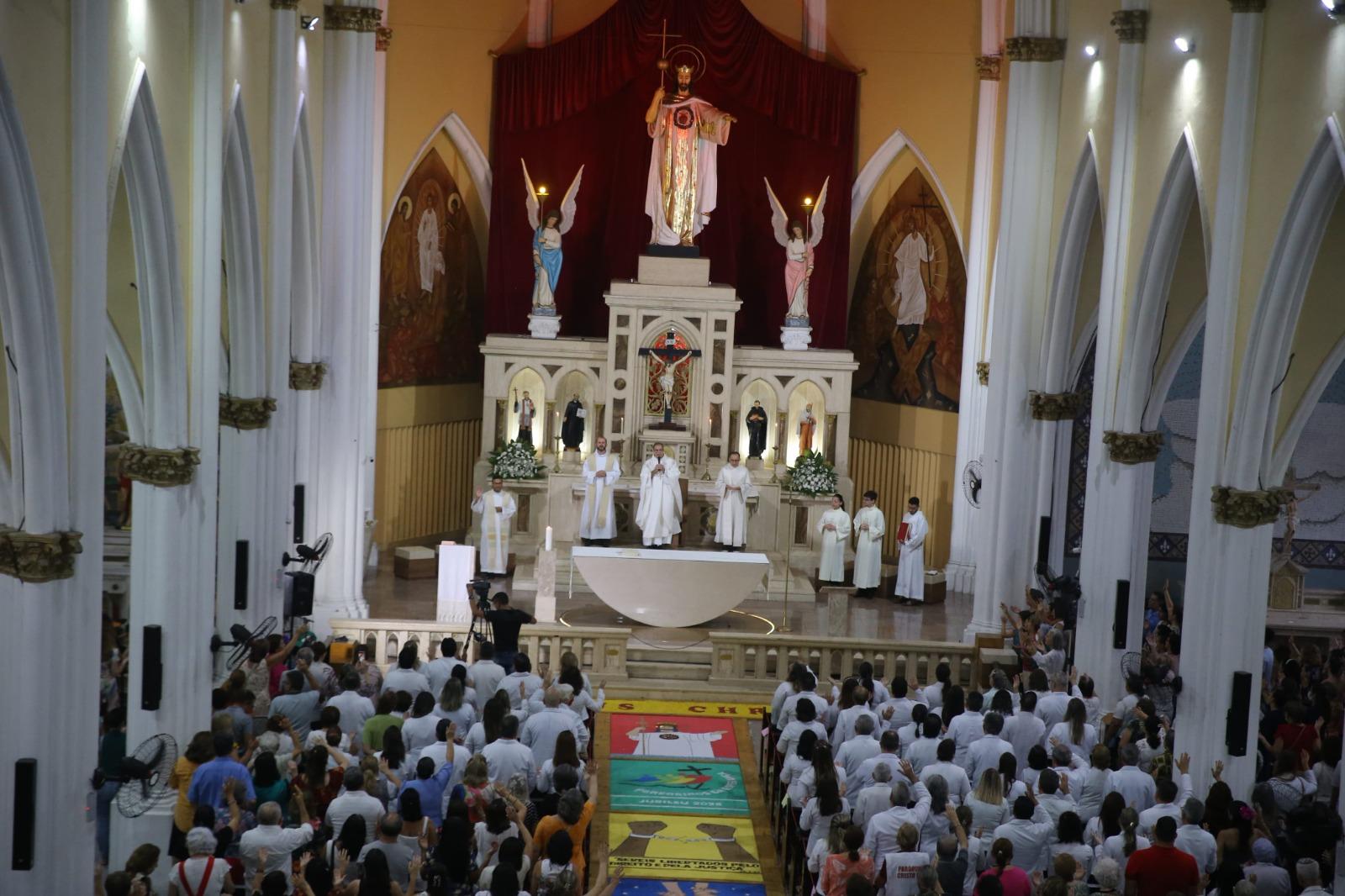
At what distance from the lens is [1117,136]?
16.3 m

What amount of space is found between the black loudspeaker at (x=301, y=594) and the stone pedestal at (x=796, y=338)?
994cm

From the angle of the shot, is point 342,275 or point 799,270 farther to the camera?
point 799,270

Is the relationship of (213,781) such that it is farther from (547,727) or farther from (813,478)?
(813,478)

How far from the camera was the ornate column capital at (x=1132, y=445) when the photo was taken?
1623 centimetres

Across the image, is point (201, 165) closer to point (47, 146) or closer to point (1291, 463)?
point (47, 146)

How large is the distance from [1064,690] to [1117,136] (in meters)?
5.76

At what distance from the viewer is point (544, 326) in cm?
2431

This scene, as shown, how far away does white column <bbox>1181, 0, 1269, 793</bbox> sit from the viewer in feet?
43.7

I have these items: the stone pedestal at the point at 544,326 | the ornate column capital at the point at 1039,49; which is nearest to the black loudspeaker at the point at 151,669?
the ornate column capital at the point at 1039,49

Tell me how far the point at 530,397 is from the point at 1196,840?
15484 mm

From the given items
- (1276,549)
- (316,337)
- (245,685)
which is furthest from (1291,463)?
(245,685)

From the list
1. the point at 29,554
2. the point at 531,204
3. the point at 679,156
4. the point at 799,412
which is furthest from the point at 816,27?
the point at 29,554

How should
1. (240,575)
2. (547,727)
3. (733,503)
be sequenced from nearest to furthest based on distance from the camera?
1. (547,727)
2. (240,575)
3. (733,503)

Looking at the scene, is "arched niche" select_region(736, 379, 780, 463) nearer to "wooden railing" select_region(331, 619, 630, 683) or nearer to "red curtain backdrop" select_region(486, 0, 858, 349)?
"red curtain backdrop" select_region(486, 0, 858, 349)
